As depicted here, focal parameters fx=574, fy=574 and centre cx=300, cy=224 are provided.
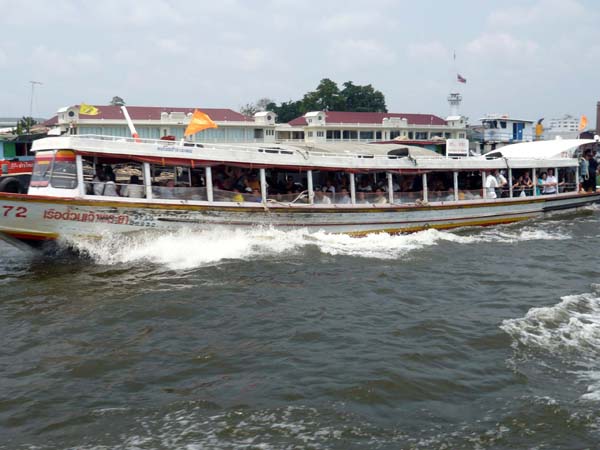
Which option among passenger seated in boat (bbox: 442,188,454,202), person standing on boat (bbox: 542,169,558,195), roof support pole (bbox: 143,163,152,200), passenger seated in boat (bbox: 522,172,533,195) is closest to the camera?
roof support pole (bbox: 143,163,152,200)

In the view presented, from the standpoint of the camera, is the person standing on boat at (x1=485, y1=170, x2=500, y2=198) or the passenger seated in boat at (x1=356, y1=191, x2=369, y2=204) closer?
the passenger seated in boat at (x1=356, y1=191, x2=369, y2=204)

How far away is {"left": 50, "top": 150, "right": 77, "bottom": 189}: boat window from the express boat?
0.02 metres

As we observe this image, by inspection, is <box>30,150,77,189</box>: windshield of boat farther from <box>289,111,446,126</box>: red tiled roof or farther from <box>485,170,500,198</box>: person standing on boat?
<box>289,111,446,126</box>: red tiled roof

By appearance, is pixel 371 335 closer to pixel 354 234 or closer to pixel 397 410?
pixel 397 410

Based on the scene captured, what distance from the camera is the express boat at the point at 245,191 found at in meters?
10.1

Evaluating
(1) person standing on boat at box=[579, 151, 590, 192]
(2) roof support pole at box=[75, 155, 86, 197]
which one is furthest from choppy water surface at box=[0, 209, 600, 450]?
(1) person standing on boat at box=[579, 151, 590, 192]

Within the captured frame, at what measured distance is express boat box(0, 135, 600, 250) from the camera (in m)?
10.1

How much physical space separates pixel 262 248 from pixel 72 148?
13.0ft

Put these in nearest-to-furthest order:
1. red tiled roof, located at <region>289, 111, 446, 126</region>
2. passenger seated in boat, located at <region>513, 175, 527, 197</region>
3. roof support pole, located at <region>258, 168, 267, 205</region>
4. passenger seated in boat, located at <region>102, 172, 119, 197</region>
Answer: passenger seated in boat, located at <region>102, 172, 119, 197</region> → roof support pole, located at <region>258, 168, 267, 205</region> → passenger seated in boat, located at <region>513, 175, 527, 197</region> → red tiled roof, located at <region>289, 111, 446, 126</region>

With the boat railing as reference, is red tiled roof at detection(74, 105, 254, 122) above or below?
above

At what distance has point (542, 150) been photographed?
19734 mm

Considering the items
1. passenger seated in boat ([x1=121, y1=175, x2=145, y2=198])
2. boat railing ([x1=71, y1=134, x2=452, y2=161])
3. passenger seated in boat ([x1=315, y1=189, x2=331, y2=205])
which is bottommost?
passenger seated in boat ([x1=315, y1=189, x2=331, y2=205])

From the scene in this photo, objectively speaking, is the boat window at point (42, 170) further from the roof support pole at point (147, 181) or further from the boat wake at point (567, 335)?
the boat wake at point (567, 335)

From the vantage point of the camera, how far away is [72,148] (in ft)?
33.0
